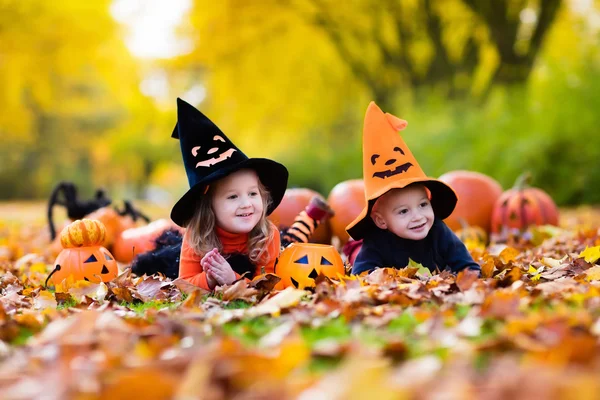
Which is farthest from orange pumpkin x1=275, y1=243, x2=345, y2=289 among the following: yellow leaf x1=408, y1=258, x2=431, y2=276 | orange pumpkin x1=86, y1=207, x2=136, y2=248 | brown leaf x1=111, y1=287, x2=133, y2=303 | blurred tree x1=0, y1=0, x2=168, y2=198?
blurred tree x1=0, y1=0, x2=168, y2=198

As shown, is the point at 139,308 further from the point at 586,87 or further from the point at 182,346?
the point at 586,87

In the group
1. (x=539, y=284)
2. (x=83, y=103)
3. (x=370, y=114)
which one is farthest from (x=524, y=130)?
(x=83, y=103)

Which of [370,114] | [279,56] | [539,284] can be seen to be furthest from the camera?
[279,56]

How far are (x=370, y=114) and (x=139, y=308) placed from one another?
1867 mm

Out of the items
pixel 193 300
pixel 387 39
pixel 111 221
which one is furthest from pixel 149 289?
pixel 387 39

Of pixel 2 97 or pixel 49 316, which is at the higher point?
pixel 2 97

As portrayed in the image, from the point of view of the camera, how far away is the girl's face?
12.9ft

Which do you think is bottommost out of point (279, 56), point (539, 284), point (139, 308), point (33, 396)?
point (539, 284)

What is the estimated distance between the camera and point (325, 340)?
2252 mm

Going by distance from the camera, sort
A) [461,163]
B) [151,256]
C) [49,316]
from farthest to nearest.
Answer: [461,163] < [151,256] < [49,316]

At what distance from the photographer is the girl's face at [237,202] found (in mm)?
3934

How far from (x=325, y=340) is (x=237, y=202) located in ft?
5.90

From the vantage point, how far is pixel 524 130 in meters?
11.4

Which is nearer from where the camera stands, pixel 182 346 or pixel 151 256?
pixel 182 346
